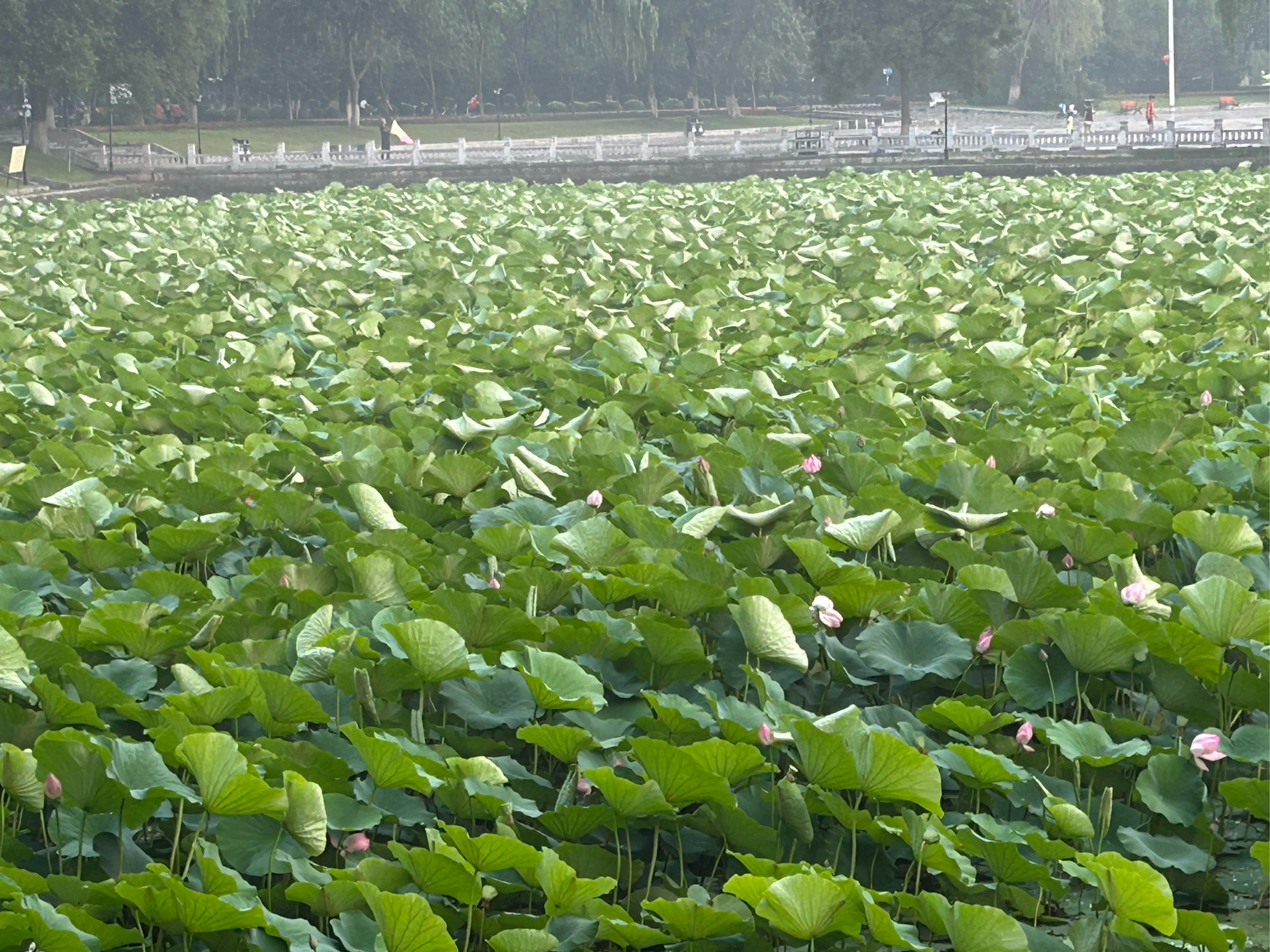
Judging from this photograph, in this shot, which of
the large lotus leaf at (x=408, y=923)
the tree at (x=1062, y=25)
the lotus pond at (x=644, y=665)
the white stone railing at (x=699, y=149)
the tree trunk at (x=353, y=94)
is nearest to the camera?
the large lotus leaf at (x=408, y=923)

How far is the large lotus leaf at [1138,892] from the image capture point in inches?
A: 63.8

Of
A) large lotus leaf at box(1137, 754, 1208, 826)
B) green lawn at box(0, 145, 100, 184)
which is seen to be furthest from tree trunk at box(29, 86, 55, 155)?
large lotus leaf at box(1137, 754, 1208, 826)

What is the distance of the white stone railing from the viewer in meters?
25.7

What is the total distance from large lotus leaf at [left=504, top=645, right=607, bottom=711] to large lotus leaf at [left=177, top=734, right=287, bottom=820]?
1.34 feet

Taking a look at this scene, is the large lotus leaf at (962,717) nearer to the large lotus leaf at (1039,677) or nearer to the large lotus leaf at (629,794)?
the large lotus leaf at (1039,677)

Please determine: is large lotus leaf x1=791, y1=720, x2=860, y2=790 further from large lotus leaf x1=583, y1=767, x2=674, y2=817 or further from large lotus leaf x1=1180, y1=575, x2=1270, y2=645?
large lotus leaf x1=1180, y1=575, x2=1270, y2=645

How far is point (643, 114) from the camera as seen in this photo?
48812mm

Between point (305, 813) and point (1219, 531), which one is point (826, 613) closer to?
point (1219, 531)

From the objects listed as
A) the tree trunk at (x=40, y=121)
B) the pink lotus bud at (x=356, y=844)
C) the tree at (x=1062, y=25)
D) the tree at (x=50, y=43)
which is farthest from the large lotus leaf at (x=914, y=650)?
the tree at (x=1062, y=25)

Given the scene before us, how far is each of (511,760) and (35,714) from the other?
67 centimetres

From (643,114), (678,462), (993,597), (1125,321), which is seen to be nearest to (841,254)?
(1125,321)

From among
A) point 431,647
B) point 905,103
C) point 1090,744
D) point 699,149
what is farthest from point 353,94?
point 1090,744

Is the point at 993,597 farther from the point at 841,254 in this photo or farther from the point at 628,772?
the point at 841,254

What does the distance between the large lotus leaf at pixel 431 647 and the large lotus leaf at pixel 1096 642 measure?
86cm
